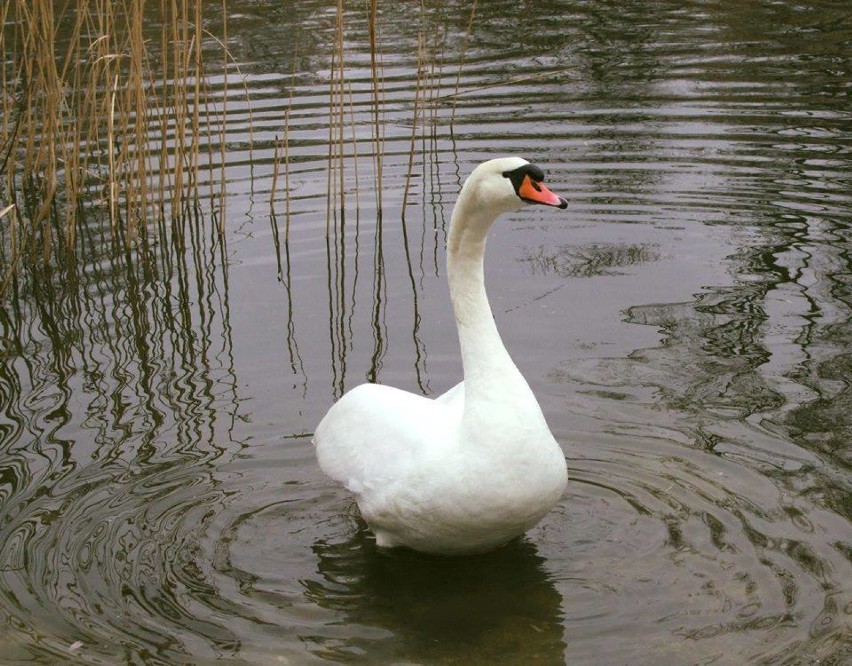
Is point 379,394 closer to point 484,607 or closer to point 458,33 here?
point 484,607

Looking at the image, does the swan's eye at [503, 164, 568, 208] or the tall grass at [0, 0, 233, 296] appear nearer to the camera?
the swan's eye at [503, 164, 568, 208]

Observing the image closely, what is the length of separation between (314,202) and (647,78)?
481 cm

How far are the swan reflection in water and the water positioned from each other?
0.02 metres

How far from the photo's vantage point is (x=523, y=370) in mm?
7535

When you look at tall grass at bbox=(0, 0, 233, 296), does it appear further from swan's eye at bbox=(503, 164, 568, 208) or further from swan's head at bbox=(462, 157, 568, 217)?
swan's eye at bbox=(503, 164, 568, 208)

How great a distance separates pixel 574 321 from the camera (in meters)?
8.28

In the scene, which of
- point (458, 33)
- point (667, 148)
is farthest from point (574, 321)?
point (458, 33)

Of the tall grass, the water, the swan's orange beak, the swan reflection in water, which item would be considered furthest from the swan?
the tall grass

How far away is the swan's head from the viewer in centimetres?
496

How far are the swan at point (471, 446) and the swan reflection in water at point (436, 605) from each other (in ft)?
0.49

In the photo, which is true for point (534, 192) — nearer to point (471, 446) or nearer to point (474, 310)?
point (474, 310)

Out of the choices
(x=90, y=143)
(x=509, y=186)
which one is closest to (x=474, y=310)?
(x=509, y=186)

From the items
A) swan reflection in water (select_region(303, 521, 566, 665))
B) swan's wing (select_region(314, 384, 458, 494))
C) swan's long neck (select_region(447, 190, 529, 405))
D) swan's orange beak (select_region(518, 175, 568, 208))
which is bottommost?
swan reflection in water (select_region(303, 521, 566, 665))

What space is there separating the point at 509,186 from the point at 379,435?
3.97 ft
